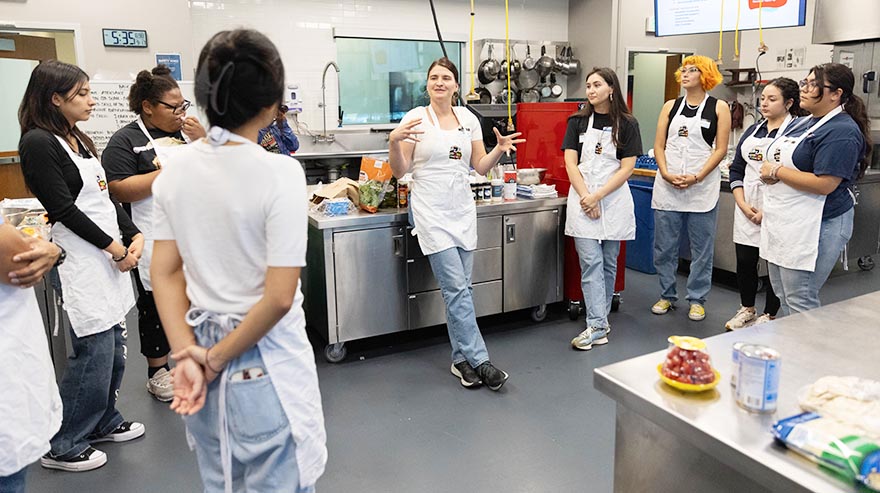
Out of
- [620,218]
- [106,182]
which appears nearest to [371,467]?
[106,182]

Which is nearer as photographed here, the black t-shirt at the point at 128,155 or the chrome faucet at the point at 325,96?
the black t-shirt at the point at 128,155

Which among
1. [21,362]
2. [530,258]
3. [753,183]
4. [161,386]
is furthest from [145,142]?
[753,183]

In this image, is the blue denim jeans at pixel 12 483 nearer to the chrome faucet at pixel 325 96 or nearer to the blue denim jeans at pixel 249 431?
the blue denim jeans at pixel 249 431

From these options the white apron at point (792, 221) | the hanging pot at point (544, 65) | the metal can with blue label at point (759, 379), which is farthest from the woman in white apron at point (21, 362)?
the hanging pot at point (544, 65)

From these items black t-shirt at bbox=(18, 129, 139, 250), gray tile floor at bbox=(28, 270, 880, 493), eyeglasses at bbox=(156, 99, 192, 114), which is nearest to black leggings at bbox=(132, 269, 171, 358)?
gray tile floor at bbox=(28, 270, 880, 493)

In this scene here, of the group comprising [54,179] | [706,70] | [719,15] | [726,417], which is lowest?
[726,417]

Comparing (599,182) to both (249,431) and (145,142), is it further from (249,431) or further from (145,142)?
(249,431)

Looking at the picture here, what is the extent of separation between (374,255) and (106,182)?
4.59ft

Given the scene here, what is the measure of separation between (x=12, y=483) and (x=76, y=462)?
1100 mm

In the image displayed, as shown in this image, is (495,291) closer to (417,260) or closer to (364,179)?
(417,260)

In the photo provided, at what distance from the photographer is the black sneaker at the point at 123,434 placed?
2.66 meters

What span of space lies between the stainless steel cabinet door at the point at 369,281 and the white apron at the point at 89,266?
A: 1.19 m

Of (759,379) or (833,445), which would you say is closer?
(833,445)

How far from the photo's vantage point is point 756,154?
12.2 feet
